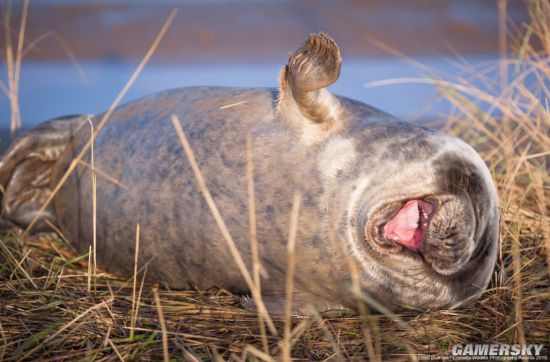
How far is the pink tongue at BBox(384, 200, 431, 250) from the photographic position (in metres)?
2.73

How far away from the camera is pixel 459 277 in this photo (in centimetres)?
278

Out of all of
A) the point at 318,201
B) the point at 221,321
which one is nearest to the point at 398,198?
the point at 318,201

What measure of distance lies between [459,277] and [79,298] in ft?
4.99

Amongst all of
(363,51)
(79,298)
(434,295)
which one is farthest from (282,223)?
(363,51)

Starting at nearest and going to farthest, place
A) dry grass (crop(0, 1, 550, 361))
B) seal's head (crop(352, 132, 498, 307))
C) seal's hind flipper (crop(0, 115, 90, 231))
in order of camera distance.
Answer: dry grass (crop(0, 1, 550, 361)), seal's head (crop(352, 132, 498, 307)), seal's hind flipper (crop(0, 115, 90, 231))

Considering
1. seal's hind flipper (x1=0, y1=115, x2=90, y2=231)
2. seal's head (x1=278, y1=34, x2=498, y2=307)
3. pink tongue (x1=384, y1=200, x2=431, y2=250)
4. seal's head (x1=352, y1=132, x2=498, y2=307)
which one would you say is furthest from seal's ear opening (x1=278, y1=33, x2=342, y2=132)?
seal's hind flipper (x1=0, y1=115, x2=90, y2=231)

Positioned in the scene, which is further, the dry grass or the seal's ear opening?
the seal's ear opening

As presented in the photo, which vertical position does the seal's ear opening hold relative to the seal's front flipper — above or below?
above

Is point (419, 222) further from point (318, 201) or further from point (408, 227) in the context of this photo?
point (318, 201)

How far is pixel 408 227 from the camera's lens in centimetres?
275

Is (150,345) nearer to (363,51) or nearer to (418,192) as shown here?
(418,192)

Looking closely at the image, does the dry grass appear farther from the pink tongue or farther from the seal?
the pink tongue

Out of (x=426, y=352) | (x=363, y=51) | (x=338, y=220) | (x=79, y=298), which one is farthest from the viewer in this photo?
(x=363, y=51)

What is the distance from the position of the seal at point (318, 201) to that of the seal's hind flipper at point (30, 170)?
2.85 ft
